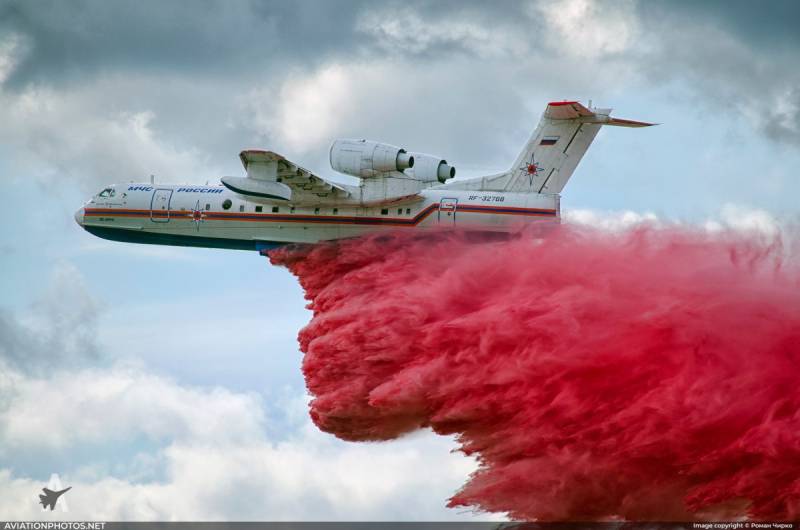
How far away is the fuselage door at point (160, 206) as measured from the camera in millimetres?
42000

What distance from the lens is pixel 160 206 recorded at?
138ft

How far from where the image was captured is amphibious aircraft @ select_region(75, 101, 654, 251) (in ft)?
124

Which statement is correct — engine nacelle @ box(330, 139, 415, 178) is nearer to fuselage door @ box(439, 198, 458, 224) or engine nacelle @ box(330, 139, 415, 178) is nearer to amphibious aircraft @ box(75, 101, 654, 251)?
amphibious aircraft @ box(75, 101, 654, 251)

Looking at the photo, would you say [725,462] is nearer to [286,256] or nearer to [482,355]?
[482,355]

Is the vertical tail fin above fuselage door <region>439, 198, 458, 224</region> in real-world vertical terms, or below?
above

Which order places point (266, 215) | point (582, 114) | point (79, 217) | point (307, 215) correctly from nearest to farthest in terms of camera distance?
point (582, 114), point (307, 215), point (266, 215), point (79, 217)

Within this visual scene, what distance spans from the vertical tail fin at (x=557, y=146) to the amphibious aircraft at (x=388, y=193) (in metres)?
0.03

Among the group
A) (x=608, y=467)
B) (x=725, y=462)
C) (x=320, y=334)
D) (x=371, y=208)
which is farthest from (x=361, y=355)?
(x=725, y=462)

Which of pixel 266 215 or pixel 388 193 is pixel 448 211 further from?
pixel 266 215

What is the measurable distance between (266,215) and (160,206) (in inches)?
150

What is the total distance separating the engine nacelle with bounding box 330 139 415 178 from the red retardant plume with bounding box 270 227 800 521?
119 inches

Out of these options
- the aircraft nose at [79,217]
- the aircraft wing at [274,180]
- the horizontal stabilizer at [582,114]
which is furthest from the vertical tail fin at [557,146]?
the aircraft nose at [79,217]

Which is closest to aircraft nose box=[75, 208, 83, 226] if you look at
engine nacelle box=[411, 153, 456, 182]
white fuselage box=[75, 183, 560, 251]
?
white fuselage box=[75, 183, 560, 251]

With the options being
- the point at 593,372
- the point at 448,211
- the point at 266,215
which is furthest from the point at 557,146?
the point at 266,215
